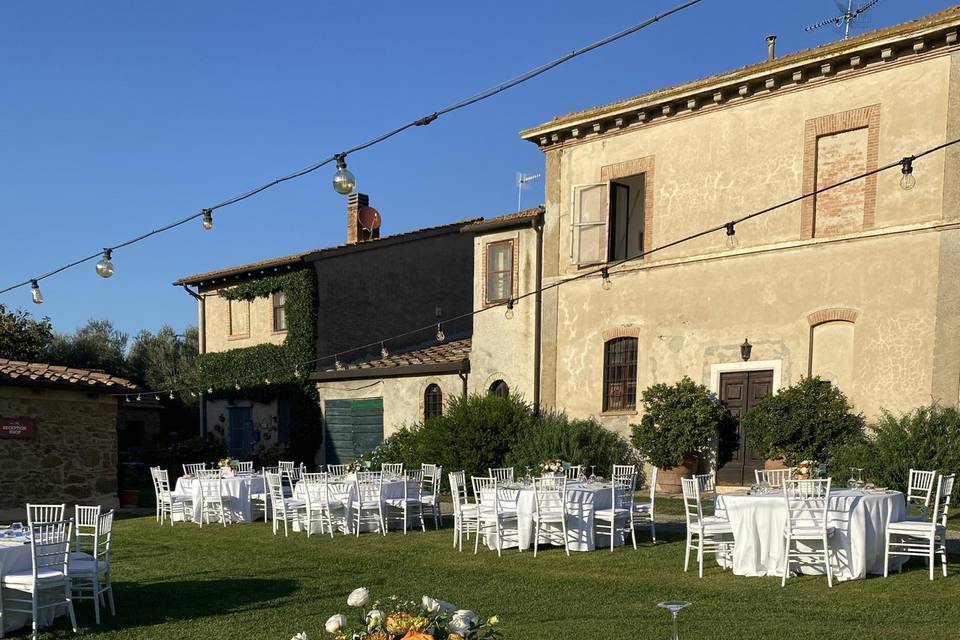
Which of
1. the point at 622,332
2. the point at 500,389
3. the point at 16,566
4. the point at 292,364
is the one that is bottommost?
the point at 16,566

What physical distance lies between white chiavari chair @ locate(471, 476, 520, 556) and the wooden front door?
579 cm

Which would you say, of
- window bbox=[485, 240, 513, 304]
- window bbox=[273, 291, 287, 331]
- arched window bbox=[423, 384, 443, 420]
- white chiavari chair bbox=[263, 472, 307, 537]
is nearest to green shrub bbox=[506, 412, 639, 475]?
window bbox=[485, 240, 513, 304]

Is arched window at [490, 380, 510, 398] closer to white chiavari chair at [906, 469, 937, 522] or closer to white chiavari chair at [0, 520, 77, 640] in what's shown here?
white chiavari chair at [906, 469, 937, 522]

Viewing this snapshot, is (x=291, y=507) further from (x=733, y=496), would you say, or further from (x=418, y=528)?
(x=733, y=496)

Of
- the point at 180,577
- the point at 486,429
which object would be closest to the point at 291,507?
the point at 180,577

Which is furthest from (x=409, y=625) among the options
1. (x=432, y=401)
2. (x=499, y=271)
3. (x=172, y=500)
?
(x=432, y=401)

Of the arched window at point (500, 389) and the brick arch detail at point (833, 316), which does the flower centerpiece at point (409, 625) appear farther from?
the arched window at point (500, 389)

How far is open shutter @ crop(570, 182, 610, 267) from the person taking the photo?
664 inches

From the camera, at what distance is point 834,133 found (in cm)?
1400

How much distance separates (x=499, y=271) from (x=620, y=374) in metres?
3.71

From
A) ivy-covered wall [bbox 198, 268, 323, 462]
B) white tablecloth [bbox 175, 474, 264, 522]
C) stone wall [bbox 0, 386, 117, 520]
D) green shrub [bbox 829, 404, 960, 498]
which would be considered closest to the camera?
green shrub [bbox 829, 404, 960, 498]

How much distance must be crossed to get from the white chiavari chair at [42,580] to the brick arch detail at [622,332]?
11025 millimetres

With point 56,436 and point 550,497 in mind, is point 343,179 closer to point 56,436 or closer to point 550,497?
point 550,497

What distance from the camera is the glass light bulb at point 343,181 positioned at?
26.6 feet
